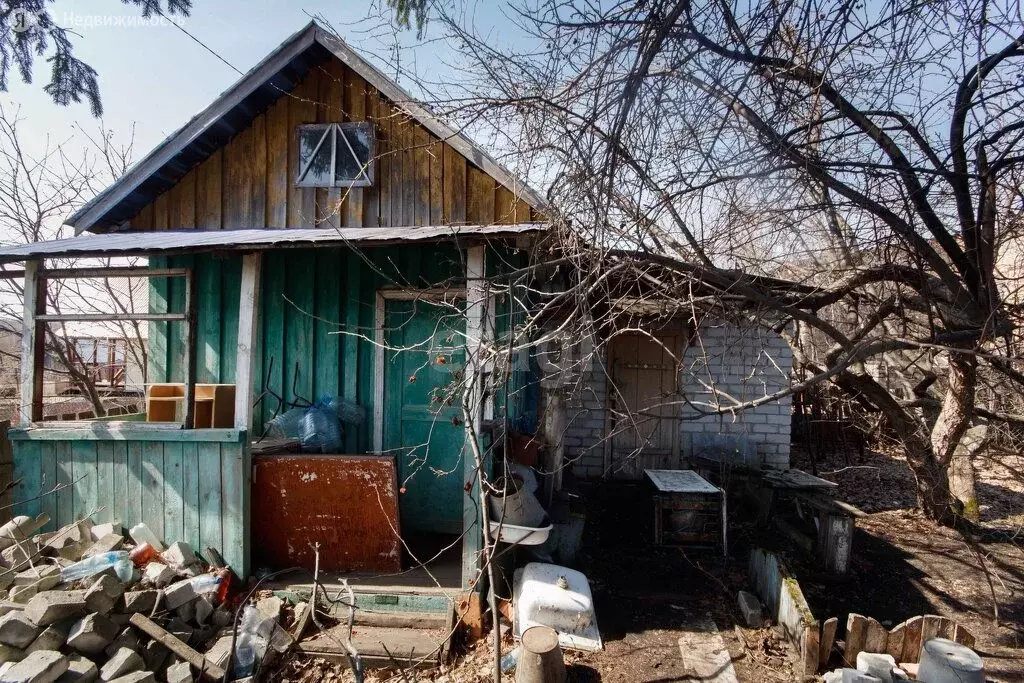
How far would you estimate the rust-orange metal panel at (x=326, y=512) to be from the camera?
4.91 meters

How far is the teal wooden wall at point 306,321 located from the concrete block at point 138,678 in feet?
8.56

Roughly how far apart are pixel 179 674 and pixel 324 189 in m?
4.79

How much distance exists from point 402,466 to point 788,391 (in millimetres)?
3899

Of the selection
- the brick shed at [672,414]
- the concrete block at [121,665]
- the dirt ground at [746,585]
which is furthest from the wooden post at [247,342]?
the brick shed at [672,414]

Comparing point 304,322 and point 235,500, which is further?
point 304,322

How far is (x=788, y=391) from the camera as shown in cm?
353

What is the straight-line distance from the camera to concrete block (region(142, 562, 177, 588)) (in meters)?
4.46

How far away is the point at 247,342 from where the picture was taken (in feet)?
16.3

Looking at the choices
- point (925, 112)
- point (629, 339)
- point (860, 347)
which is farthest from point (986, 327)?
point (629, 339)

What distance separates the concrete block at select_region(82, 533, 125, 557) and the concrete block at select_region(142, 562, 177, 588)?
0.41 m

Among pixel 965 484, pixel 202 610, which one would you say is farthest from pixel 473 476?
pixel 965 484

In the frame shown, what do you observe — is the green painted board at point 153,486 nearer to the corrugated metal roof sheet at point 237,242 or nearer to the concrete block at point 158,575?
the concrete block at point 158,575

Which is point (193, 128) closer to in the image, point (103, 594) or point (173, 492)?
point (173, 492)

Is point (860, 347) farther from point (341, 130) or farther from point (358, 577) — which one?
point (341, 130)
